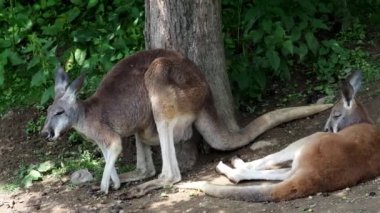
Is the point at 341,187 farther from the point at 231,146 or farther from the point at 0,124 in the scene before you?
the point at 0,124

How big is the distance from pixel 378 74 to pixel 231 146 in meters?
1.87

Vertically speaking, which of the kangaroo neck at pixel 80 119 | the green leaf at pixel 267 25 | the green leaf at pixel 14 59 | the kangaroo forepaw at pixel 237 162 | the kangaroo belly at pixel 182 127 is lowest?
the kangaroo forepaw at pixel 237 162

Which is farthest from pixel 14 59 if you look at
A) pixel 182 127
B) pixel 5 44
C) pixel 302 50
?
pixel 302 50

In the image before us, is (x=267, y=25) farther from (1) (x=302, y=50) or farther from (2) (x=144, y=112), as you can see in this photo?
(2) (x=144, y=112)

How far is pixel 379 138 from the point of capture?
5.51 meters

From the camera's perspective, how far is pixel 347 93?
6.00 meters

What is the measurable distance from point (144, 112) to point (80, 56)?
1.64 metres

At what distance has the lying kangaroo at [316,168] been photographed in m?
5.18

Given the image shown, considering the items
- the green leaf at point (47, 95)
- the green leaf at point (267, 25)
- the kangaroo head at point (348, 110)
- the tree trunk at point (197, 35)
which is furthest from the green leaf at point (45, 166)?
the kangaroo head at point (348, 110)

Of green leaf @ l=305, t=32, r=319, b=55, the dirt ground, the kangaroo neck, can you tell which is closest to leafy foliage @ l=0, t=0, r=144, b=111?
the dirt ground

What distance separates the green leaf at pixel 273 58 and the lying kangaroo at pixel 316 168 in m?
1.32

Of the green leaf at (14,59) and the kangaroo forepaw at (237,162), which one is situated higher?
the green leaf at (14,59)

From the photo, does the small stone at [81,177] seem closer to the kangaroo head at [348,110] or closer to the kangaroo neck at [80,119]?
the kangaroo neck at [80,119]

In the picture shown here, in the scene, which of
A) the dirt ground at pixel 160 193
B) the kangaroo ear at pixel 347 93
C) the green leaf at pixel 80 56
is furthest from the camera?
the green leaf at pixel 80 56
